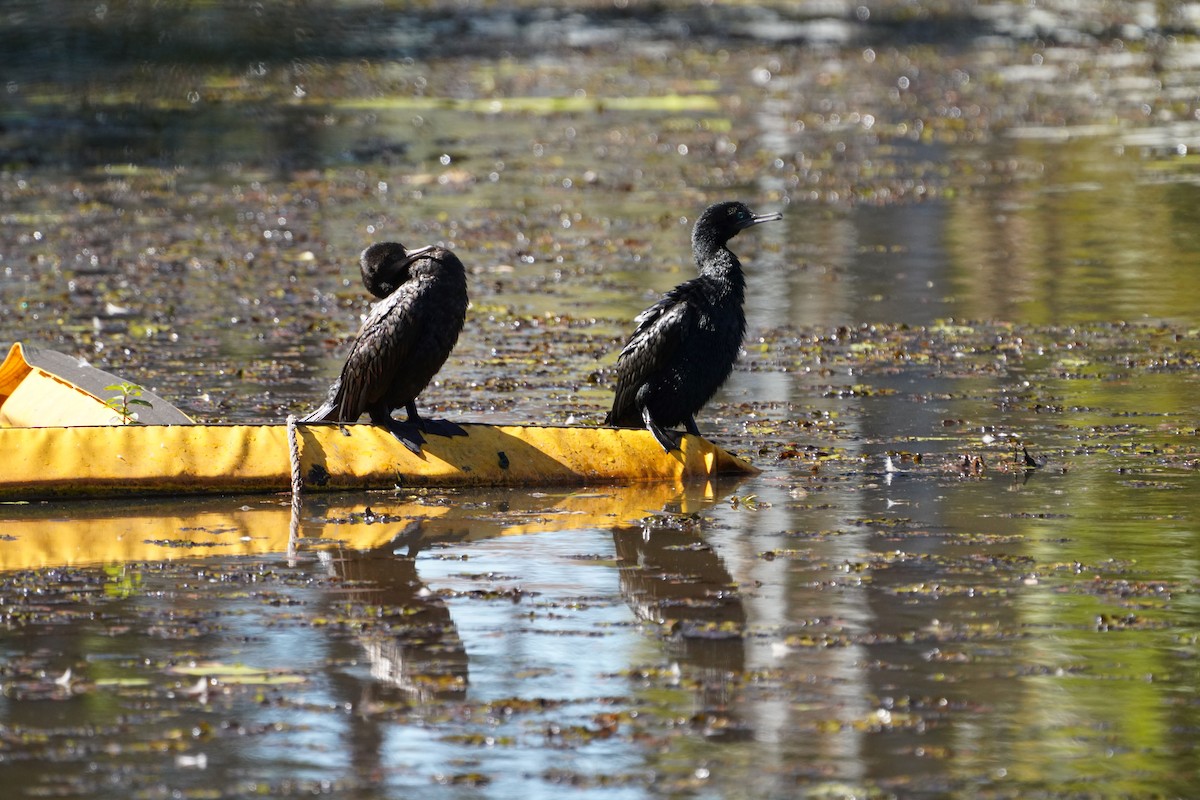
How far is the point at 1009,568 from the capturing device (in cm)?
762

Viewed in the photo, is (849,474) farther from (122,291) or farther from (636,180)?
(636,180)

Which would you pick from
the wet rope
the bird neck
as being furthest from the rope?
the bird neck

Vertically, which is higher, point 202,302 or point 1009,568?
point 202,302

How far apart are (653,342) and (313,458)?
1703mm

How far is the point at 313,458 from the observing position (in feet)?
30.7

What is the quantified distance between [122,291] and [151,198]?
6.83 metres

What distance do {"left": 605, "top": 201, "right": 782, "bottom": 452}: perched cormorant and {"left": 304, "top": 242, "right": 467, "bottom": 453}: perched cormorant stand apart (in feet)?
2.92

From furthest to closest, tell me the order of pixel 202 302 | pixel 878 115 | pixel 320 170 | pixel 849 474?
pixel 878 115, pixel 320 170, pixel 202 302, pixel 849 474

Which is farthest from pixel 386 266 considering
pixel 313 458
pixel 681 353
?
pixel 681 353

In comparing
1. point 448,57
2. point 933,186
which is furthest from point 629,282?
point 448,57

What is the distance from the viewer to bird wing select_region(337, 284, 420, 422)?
946cm

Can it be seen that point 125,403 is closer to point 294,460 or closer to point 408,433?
point 294,460

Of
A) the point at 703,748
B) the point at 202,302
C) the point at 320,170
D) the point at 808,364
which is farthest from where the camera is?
the point at 320,170

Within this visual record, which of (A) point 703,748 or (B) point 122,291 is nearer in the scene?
(A) point 703,748
